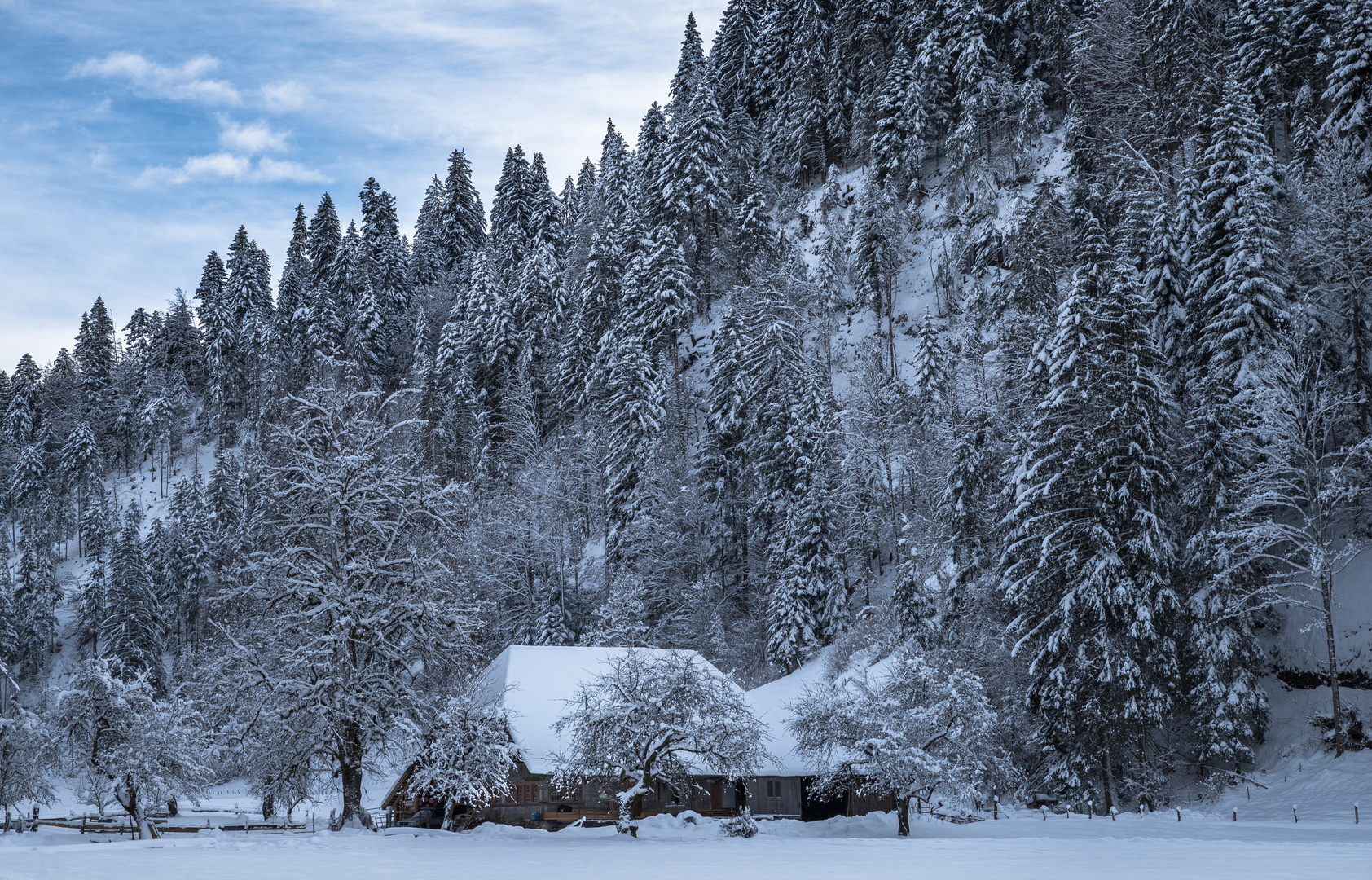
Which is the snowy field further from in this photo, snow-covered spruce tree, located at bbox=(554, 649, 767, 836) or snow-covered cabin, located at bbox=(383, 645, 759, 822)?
snow-covered cabin, located at bbox=(383, 645, 759, 822)

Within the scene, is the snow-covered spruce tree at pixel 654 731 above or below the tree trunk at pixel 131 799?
above

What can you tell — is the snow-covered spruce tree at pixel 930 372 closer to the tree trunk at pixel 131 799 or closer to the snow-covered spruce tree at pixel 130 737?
the snow-covered spruce tree at pixel 130 737

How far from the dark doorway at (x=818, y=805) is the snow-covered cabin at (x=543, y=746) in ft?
7.97

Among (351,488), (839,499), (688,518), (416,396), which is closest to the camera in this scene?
(351,488)

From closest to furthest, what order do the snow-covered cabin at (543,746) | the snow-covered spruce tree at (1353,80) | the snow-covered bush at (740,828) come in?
1. the snow-covered bush at (740,828)
2. the snow-covered cabin at (543,746)
3. the snow-covered spruce tree at (1353,80)

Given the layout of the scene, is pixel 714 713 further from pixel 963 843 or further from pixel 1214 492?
Result: pixel 1214 492

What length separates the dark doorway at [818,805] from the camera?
35.9 m

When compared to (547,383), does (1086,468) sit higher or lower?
lower

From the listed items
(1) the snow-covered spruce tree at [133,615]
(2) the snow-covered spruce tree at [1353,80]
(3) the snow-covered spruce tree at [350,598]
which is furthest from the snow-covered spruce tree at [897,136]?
(1) the snow-covered spruce tree at [133,615]

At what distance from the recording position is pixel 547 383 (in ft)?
228

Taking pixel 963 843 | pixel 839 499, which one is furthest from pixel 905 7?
pixel 963 843

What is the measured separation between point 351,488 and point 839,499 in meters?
29.8

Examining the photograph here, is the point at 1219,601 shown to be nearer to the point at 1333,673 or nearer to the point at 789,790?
the point at 1333,673

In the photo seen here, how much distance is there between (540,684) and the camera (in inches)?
1361
